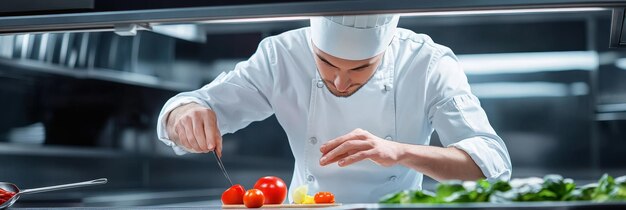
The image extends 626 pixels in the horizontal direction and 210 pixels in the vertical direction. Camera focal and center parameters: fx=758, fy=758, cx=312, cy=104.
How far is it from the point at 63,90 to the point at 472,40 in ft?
7.59

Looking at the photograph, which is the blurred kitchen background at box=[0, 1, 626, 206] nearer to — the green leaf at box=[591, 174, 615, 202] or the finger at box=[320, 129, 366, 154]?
the finger at box=[320, 129, 366, 154]

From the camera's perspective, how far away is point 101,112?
173 inches

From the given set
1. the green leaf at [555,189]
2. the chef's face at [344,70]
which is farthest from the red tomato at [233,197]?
the green leaf at [555,189]

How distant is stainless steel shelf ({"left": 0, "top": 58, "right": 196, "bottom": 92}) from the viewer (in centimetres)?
377

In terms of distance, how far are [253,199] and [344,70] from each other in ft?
1.65

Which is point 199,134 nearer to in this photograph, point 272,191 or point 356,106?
point 272,191

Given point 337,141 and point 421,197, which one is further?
point 337,141

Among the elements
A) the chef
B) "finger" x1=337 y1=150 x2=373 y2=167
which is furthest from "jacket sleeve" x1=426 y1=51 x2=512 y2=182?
"finger" x1=337 y1=150 x2=373 y2=167

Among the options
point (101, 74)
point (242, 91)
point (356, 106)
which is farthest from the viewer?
point (101, 74)

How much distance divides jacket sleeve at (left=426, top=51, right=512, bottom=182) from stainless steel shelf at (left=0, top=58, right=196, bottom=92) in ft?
7.39

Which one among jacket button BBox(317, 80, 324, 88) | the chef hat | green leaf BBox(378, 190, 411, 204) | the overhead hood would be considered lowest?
green leaf BBox(378, 190, 411, 204)

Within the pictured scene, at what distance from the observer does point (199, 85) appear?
177 inches

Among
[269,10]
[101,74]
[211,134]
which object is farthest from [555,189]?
[101,74]

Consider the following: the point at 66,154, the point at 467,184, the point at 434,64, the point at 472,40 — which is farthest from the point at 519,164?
the point at 467,184
